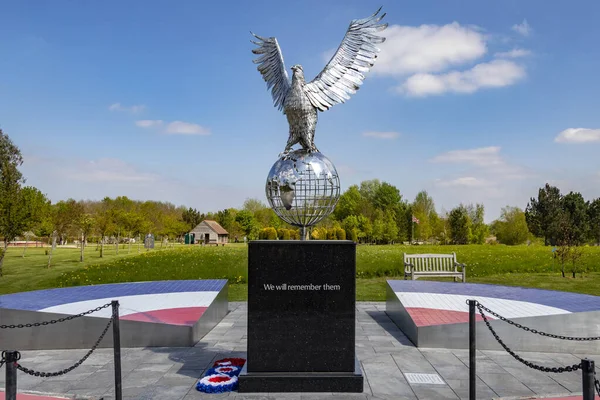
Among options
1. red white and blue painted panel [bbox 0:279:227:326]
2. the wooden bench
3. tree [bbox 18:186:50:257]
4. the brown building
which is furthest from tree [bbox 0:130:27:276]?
the brown building

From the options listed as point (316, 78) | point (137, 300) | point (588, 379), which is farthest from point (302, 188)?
point (137, 300)

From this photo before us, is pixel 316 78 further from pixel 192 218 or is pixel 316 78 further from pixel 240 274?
pixel 192 218

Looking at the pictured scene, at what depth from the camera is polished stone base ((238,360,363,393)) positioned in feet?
21.1

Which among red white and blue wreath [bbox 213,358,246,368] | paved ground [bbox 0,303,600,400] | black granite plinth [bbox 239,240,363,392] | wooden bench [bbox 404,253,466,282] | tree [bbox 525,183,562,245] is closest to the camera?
paved ground [bbox 0,303,600,400]

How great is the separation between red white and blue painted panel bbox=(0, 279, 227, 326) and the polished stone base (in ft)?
9.48

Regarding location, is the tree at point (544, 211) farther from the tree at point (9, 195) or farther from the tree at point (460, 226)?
the tree at point (9, 195)

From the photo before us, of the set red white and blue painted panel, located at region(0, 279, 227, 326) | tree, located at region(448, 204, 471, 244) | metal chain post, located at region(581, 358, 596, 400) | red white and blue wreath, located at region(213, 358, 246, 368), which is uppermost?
tree, located at region(448, 204, 471, 244)

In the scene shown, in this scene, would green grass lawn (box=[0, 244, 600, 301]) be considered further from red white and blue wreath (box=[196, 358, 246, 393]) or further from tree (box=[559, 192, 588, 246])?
tree (box=[559, 192, 588, 246])

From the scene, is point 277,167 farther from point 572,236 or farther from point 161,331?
point 572,236

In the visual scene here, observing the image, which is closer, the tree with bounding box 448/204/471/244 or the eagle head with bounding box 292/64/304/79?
the eagle head with bounding box 292/64/304/79

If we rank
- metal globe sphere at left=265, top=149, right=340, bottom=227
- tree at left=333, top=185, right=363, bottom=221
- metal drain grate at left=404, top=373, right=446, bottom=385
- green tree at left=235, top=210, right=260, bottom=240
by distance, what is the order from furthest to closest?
tree at left=333, top=185, right=363, bottom=221
green tree at left=235, top=210, right=260, bottom=240
metal globe sphere at left=265, top=149, right=340, bottom=227
metal drain grate at left=404, top=373, right=446, bottom=385

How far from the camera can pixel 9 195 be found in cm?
2347

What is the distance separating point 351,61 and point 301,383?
5.67m

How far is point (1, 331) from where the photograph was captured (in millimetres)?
8688
